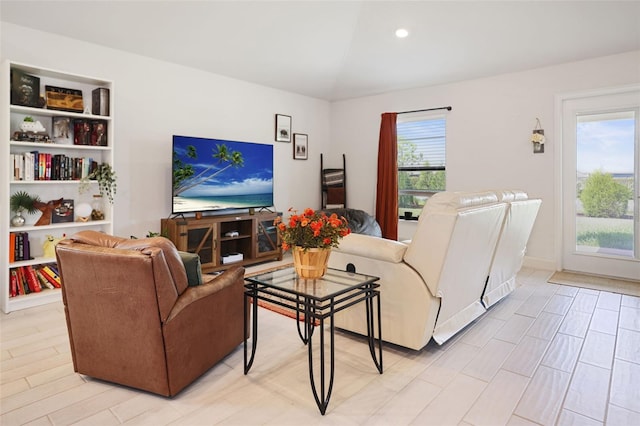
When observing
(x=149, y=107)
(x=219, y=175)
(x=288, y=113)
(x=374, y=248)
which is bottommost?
(x=374, y=248)

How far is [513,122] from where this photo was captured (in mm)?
4934

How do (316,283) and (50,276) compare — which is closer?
(316,283)

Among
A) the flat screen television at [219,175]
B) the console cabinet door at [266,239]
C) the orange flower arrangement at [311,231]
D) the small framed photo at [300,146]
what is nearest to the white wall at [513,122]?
the small framed photo at [300,146]

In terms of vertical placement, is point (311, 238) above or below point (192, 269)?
above

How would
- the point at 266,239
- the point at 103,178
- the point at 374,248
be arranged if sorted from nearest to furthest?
the point at 374,248 → the point at 103,178 → the point at 266,239

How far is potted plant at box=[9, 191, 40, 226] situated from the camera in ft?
11.0

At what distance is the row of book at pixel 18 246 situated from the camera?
3291mm

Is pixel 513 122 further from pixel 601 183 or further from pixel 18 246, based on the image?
pixel 18 246

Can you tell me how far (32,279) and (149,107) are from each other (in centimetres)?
211

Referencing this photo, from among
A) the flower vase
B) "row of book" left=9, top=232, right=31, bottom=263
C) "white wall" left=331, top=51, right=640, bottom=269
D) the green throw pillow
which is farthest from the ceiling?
the flower vase

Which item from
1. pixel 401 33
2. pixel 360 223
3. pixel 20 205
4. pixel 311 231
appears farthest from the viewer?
pixel 360 223

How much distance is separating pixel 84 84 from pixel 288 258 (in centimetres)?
322

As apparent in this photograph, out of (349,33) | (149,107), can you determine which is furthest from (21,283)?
(349,33)

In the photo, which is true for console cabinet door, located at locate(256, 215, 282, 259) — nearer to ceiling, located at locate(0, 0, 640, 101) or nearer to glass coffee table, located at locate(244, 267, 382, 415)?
ceiling, located at locate(0, 0, 640, 101)
